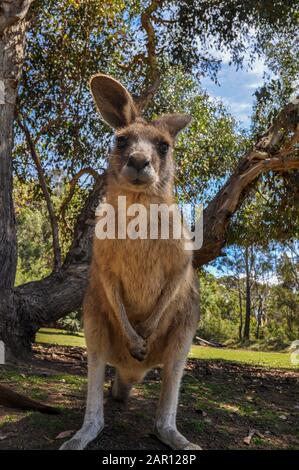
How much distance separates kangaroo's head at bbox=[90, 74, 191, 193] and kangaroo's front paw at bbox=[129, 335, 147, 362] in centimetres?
89

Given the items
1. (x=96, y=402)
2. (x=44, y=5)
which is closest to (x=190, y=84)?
(x=44, y=5)

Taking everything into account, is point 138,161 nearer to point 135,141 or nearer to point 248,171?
point 135,141

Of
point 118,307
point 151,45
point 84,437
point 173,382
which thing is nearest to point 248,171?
point 151,45

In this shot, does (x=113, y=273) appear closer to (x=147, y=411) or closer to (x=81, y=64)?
(x=147, y=411)

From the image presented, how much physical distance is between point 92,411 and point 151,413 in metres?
0.90

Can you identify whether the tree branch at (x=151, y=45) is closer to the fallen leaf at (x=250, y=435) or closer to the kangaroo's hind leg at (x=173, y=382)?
the kangaroo's hind leg at (x=173, y=382)

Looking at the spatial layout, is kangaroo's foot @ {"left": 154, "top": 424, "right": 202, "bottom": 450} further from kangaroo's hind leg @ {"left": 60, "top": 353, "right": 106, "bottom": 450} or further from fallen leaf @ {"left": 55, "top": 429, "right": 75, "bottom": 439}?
fallen leaf @ {"left": 55, "top": 429, "right": 75, "bottom": 439}

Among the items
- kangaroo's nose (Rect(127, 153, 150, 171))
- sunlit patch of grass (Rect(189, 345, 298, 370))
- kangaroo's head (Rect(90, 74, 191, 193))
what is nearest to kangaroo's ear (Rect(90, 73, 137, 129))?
kangaroo's head (Rect(90, 74, 191, 193))

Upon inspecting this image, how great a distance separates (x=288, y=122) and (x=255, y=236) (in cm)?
263

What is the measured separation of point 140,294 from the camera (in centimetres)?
332

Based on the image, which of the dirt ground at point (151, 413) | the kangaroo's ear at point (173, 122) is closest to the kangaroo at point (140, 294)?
the kangaroo's ear at point (173, 122)

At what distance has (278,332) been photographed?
33750 millimetres

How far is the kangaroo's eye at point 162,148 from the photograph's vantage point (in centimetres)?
348

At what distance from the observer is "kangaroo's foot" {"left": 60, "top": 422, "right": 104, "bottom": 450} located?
2.83 m
